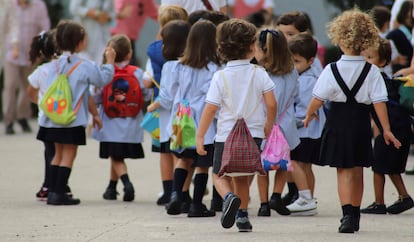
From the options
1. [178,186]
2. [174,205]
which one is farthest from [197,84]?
[174,205]

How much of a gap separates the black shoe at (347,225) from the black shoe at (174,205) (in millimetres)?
1488

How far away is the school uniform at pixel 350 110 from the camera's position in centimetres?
805

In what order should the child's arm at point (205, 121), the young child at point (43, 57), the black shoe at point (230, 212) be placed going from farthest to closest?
the young child at point (43, 57)
the child's arm at point (205, 121)
the black shoe at point (230, 212)

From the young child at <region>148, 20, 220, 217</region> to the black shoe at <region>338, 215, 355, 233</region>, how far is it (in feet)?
4.22

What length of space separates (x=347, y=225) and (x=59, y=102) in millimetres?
2841

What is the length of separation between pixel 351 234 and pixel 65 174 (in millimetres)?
2862

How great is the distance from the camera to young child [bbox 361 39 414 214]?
9.23 meters

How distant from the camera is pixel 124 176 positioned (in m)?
10.3

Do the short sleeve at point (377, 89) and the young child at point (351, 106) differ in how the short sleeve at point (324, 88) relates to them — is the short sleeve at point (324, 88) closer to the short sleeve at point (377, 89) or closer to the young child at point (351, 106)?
the young child at point (351, 106)

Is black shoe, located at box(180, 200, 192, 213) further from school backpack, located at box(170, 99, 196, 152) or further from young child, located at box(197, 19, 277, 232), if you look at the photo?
young child, located at box(197, 19, 277, 232)

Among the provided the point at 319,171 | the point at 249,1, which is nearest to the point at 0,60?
the point at 249,1

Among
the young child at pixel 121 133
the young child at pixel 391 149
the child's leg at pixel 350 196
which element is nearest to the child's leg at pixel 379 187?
the young child at pixel 391 149

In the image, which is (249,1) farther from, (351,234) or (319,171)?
(351,234)

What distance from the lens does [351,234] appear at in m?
7.98
